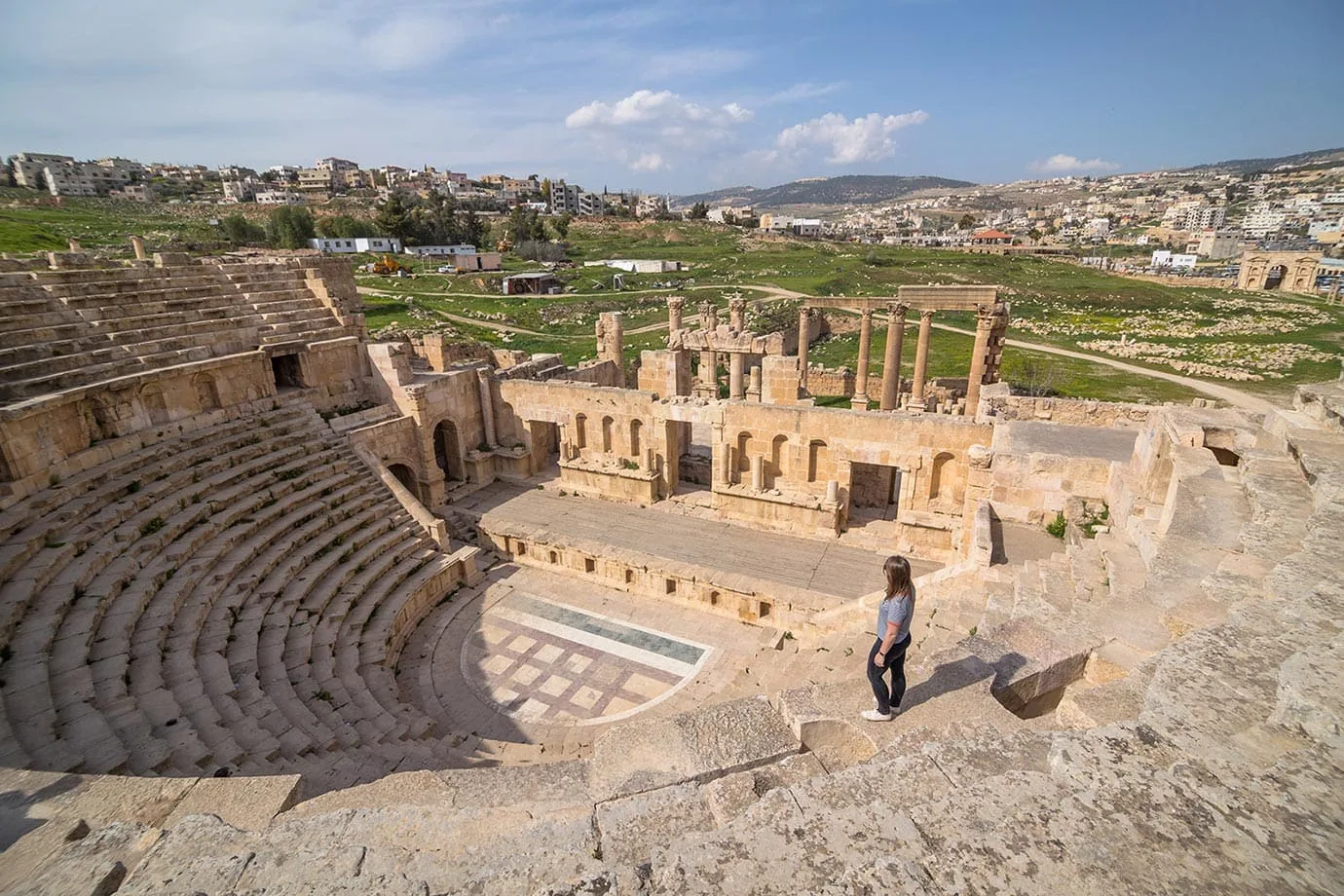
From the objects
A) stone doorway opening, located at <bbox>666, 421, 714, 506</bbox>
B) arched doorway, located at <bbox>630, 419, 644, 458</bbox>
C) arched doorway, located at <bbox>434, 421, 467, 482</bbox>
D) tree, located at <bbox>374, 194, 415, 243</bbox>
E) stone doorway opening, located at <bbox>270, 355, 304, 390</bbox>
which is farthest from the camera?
tree, located at <bbox>374, 194, 415, 243</bbox>

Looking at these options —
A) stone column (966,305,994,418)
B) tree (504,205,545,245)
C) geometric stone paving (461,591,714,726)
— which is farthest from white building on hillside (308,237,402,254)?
stone column (966,305,994,418)

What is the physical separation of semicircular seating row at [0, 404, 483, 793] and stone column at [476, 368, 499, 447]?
13.1 feet

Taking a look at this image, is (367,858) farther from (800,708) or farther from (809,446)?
(809,446)

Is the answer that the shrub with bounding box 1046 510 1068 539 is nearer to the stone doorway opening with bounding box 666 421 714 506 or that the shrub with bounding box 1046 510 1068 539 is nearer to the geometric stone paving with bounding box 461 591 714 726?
the geometric stone paving with bounding box 461 591 714 726

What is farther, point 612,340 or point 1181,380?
point 1181,380

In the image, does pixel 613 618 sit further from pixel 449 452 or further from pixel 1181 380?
pixel 1181 380

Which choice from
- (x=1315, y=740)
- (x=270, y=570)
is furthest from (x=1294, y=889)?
(x=270, y=570)

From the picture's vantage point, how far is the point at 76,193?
92500 millimetres

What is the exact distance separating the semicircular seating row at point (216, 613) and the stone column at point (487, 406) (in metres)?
4.00

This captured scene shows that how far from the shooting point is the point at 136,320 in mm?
13578

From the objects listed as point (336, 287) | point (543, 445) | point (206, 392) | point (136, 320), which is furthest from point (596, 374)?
point (136, 320)

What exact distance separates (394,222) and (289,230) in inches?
515

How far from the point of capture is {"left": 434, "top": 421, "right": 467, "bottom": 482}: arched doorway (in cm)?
1703

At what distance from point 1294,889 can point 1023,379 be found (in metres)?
29.1
